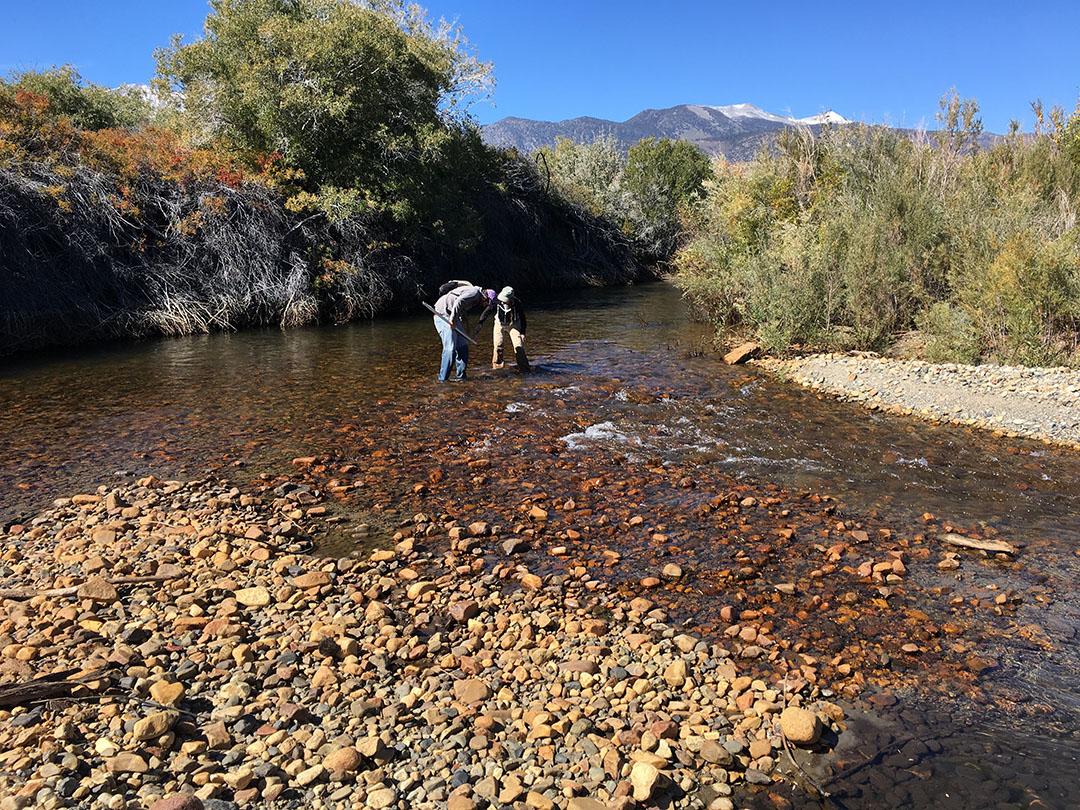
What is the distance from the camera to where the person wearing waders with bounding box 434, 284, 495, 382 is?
12.1 meters

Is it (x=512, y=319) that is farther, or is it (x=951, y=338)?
(x=512, y=319)

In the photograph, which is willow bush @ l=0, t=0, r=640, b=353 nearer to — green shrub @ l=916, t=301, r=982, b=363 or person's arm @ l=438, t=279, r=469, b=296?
person's arm @ l=438, t=279, r=469, b=296

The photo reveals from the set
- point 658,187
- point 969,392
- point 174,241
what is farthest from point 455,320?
point 658,187

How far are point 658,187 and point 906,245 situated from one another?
99.0 feet

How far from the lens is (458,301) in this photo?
12148mm

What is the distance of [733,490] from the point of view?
23.9 ft

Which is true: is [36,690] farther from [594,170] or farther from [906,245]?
[594,170]

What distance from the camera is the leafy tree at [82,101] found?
22.8m

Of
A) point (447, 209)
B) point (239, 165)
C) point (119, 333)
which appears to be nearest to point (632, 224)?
point (447, 209)

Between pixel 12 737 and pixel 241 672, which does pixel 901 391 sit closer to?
pixel 241 672

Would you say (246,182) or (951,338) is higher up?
(246,182)

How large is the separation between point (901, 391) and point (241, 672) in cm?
1006

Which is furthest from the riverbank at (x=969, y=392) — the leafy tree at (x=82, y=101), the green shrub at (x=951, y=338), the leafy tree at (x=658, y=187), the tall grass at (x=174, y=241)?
the leafy tree at (x=658, y=187)

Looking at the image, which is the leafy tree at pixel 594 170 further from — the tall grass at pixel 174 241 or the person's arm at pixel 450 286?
the person's arm at pixel 450 286
